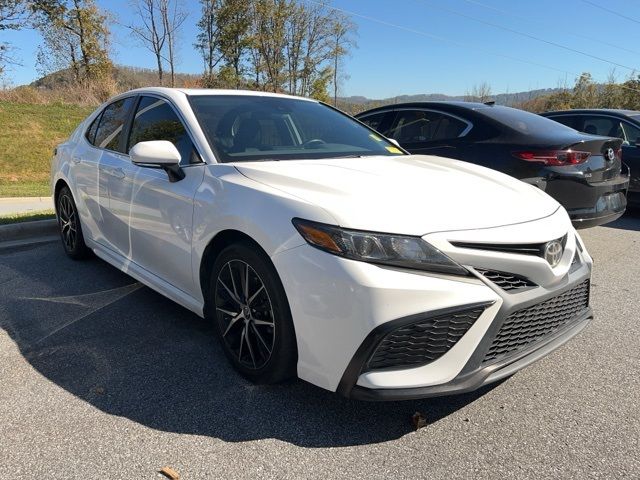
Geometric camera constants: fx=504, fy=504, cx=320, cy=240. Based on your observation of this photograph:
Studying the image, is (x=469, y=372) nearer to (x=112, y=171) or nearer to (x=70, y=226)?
(x=112, y=171)

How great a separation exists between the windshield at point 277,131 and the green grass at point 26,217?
12.7ft

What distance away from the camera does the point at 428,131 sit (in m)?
5.41

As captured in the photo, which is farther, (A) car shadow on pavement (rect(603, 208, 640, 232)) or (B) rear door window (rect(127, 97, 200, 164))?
(A) car shadow on pavement (rect(603, 208, 640, 232))

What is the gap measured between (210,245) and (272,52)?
27250 millimetres

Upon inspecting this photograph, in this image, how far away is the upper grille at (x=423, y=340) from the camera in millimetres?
2002

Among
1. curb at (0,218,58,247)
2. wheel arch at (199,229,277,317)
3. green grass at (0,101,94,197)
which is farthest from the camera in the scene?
green grass at (0,101,94,197)

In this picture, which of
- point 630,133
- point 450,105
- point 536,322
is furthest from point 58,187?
point 630,133

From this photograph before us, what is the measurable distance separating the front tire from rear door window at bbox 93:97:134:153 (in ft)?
5.73

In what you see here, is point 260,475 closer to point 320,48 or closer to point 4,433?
point 4,433

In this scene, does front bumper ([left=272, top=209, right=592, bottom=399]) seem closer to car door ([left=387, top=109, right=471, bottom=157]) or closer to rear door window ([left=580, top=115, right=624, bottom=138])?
car door ([left=387, top=109, right=471, bottom=157])

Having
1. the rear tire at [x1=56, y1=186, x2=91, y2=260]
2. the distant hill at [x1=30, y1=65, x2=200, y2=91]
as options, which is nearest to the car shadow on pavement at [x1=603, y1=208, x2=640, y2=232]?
the rear tire at [x1=56, y1=186, x2=91, y2=260]

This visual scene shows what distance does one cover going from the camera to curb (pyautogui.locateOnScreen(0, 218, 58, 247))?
5.61 metres

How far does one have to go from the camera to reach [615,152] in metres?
4.93

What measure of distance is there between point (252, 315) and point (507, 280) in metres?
1.22
